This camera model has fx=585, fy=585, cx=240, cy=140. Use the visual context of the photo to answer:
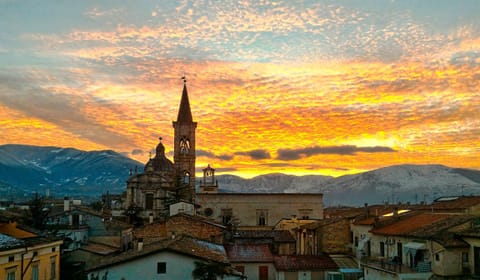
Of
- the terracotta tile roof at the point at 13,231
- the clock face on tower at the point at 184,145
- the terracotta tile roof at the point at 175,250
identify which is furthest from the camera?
the clock face on tower at the point at 184,145

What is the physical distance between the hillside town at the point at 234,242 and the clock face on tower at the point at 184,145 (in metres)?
13.3

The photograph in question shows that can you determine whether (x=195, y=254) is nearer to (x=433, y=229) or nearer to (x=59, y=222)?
(x=433, y=229)

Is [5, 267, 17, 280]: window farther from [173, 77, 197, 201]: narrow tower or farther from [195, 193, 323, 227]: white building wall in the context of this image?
[173, 77, 197, 201]: narrow tower

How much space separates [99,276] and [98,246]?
18662 mm

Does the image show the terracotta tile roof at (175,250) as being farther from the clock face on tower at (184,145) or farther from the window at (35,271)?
the clock face on tower at (184,145)

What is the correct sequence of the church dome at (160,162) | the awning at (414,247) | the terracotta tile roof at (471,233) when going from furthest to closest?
the church dome at (160,162) → the awning at (414,247) → the terracotta tile roof at (471,233)

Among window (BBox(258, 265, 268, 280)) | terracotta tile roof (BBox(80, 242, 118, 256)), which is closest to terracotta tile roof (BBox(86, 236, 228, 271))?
window (BBox(258, 265, 268, 280))

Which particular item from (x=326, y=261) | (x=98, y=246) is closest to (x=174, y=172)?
(x=98, y=246)

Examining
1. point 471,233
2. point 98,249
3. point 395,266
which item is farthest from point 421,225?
point 98,249

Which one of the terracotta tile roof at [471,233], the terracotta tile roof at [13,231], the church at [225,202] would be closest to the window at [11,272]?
the terracotta tile roof at [13,231]

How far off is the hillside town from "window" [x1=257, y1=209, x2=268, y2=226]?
0.14 m

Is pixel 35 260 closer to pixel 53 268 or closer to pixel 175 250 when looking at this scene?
pixel 53 268

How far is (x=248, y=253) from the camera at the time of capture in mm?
42625

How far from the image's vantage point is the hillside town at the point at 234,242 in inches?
1126
